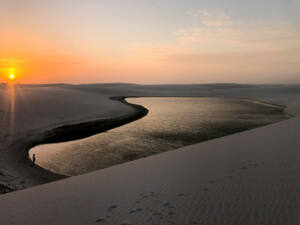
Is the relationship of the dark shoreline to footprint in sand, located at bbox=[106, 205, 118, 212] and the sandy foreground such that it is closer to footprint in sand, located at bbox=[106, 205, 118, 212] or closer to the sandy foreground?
the sandy foreground

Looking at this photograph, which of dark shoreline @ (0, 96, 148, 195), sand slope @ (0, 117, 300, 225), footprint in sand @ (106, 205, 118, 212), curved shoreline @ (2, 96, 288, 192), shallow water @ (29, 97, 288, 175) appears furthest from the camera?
shallow water @ (29, 97, 288, 175)

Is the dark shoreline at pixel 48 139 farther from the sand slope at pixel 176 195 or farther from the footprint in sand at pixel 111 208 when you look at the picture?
the footprint in sand at pixel 111 208

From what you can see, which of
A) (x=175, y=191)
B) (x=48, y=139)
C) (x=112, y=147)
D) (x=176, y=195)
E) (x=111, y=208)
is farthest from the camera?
(x=48, y=139)

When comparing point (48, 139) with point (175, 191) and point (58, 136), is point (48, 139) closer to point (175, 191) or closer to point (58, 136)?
point (58, 136)

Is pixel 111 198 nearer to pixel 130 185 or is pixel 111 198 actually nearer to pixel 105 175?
pixel 130 185

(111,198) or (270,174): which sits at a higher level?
(270,174)

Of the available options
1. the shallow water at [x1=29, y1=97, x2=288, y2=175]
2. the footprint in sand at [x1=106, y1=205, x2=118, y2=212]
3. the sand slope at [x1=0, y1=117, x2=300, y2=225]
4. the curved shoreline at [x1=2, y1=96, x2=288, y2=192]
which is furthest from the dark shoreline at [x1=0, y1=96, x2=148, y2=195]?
the footprint in sand at [x1=106, y1=205, x2=118, y2=212]

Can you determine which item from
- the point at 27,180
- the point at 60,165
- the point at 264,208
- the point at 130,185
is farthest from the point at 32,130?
the point at 264,208

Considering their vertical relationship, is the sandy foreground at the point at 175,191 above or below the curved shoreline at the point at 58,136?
above

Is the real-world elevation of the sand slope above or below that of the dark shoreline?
above

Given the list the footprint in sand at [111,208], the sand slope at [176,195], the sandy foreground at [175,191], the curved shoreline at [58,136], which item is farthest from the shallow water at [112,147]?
the footprint in sand at [111,208]

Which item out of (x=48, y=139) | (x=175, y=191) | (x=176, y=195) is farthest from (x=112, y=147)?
(x=176, y=195)
